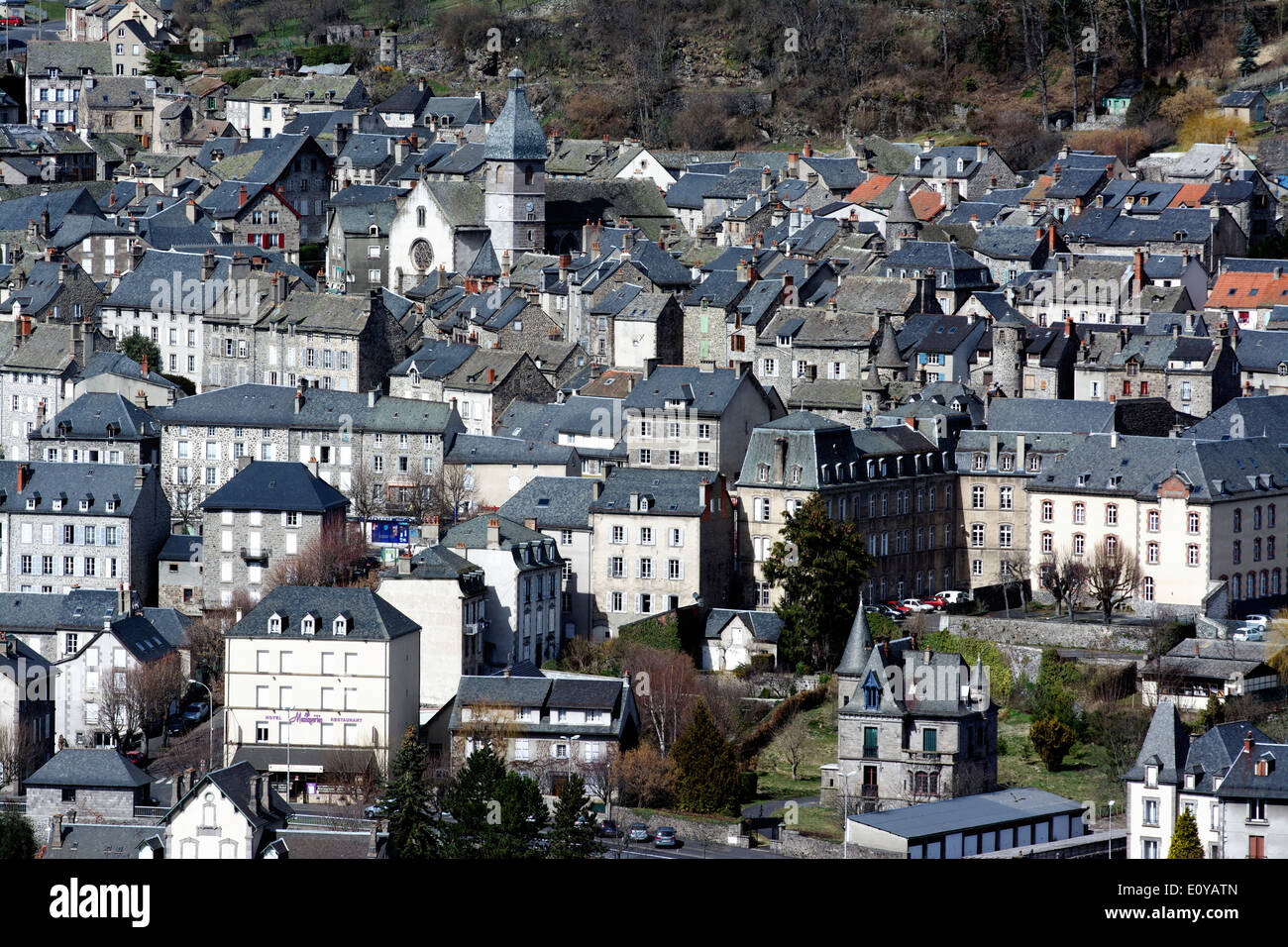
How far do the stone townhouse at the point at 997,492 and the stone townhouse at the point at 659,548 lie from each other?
7794 millimetres

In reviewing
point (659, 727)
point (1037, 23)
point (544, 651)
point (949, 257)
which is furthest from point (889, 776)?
point (1037, 23)

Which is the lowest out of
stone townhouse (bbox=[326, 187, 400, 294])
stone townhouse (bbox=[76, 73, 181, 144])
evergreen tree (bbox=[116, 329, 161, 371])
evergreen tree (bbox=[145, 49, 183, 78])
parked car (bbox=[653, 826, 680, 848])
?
parked car (bbox=[653, 826, 680, 848])

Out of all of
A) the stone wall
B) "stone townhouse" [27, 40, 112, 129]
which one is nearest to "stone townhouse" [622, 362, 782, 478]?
the stone wall

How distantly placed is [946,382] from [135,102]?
233ft

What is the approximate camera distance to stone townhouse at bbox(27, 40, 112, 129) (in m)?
139

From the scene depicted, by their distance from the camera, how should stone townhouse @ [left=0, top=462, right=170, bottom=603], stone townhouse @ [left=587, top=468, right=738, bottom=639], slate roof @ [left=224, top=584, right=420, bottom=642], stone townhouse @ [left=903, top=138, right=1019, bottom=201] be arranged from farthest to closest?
stone townhouse @ [left=903, top=138, right=1019, bottom=201]
stone townhouse @ [left=0, top=462, right=170, bottom=603]
stone townhouse @ [left=587, top=468, right=738, bottom=639]
slate roof @ [left=224, top=584, right=420, bottom=642]

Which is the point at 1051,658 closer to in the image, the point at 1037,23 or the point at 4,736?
the point at 4,736

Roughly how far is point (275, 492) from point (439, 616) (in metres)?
12.3

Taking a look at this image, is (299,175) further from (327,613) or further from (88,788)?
(88,788)

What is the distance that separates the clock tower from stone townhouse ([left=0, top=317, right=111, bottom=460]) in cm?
1793

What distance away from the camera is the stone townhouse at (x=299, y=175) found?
371ft

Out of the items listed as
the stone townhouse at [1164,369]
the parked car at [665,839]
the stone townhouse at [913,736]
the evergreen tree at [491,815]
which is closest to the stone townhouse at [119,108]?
the stone townhouse at [1164,369]

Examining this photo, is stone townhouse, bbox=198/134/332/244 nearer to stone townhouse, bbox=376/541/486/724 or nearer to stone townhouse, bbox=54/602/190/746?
stone townhouse, bbox=54/602/190/746

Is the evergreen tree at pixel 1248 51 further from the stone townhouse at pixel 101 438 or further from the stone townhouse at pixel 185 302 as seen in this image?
the stone townhouse at pixel 101 438
